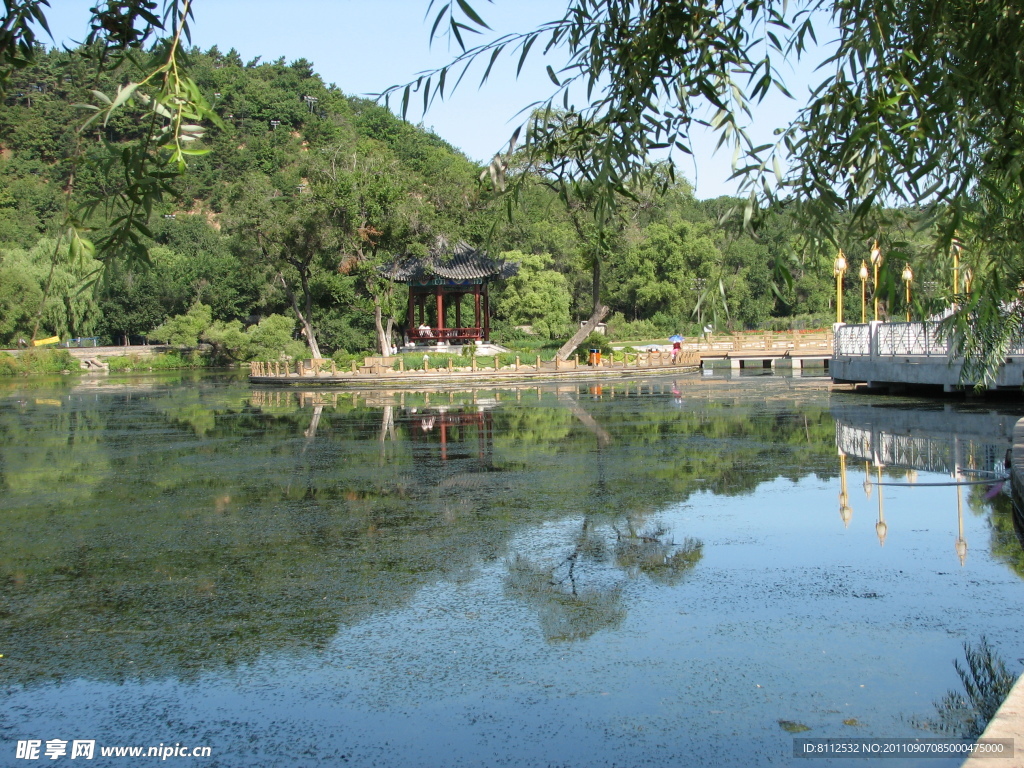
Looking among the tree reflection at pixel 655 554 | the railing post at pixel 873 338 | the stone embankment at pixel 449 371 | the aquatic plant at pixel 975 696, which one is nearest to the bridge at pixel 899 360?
the railing post at pixel 873 338

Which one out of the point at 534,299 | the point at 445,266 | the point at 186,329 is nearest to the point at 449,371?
the point at 445,266

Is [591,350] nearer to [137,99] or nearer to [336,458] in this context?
[336,458]

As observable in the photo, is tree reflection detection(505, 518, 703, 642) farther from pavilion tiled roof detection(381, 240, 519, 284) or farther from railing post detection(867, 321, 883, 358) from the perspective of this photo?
pavilion tiled roof detection(381, 240, 519, 284)

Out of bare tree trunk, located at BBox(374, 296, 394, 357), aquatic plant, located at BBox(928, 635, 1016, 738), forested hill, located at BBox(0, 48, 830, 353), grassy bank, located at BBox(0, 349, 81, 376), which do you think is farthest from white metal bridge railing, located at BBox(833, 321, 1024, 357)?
grassy bank, located at BBox(0, 349, 81, 376)

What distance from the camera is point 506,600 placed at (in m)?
7.32

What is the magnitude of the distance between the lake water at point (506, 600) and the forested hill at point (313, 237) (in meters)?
2.21

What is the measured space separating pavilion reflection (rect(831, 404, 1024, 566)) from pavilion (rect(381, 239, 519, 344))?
27.7 m

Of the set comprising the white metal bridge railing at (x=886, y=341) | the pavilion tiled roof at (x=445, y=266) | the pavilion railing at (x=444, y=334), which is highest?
the pavilion tiled roof at (x=445, y=266)

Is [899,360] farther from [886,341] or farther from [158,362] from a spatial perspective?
[158,362]

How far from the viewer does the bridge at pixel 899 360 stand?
21953 millimetres

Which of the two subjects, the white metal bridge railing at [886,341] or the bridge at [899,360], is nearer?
the bridge at [899,360]

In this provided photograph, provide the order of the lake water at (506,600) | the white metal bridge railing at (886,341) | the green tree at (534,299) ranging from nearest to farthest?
the lake water at (506,600), the white metal bridge railing at (886,341), the green tree at (534,299)

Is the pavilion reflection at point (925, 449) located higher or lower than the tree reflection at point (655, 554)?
higher

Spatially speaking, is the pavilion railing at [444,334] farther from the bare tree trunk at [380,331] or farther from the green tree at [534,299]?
the green tree at [534,299]
